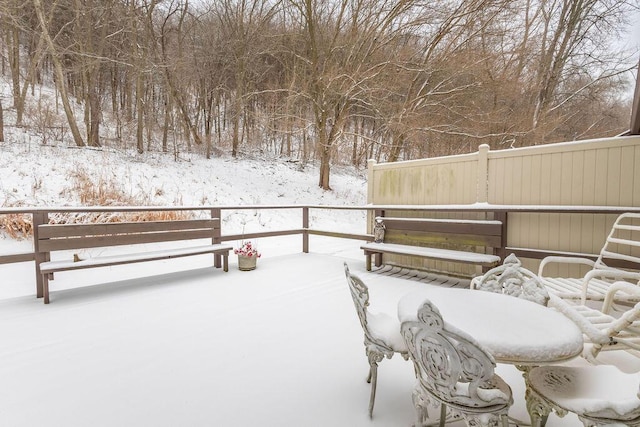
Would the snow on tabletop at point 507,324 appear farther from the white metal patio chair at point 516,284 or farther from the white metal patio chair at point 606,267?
the white metal patio chair at point 606,267

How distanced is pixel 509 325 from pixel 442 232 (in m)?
3.14

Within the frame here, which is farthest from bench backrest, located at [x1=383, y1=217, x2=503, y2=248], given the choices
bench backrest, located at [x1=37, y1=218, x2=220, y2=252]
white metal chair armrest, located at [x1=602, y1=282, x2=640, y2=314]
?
bench backrest, located at [x1=37, y1=218, x2=220, y2=252]

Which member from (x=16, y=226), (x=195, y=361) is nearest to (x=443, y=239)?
(x=195, y=361)

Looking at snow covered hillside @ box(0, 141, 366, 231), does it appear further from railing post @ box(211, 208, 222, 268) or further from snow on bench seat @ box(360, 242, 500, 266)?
snow on bench seat @ box(360, 242, 500, 266)

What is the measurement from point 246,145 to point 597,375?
13.8 meters

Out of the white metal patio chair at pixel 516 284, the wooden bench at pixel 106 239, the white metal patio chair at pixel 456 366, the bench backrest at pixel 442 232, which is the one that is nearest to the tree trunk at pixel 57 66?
the wooden bench at pixel 106 239

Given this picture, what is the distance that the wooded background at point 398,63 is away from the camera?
28.5ft

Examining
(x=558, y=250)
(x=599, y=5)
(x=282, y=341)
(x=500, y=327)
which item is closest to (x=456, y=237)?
(x=558, y=250)

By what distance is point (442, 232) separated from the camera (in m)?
4.46

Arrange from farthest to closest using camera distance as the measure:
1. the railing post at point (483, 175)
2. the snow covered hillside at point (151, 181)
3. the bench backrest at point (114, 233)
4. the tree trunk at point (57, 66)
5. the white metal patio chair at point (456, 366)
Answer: the tree trunk at point (57, 66), the snow covered hillside at point (151, 181), the railing post at point (483, 175), the bench backrest at point (114, 233), the white metal patio chair at point (456, 366)

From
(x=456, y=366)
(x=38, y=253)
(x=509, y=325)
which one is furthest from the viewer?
(x=38, y=253)

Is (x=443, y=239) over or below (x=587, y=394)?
over

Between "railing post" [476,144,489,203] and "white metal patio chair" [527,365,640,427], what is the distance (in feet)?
10.5

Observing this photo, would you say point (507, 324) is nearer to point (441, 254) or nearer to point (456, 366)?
point (456, 366)
